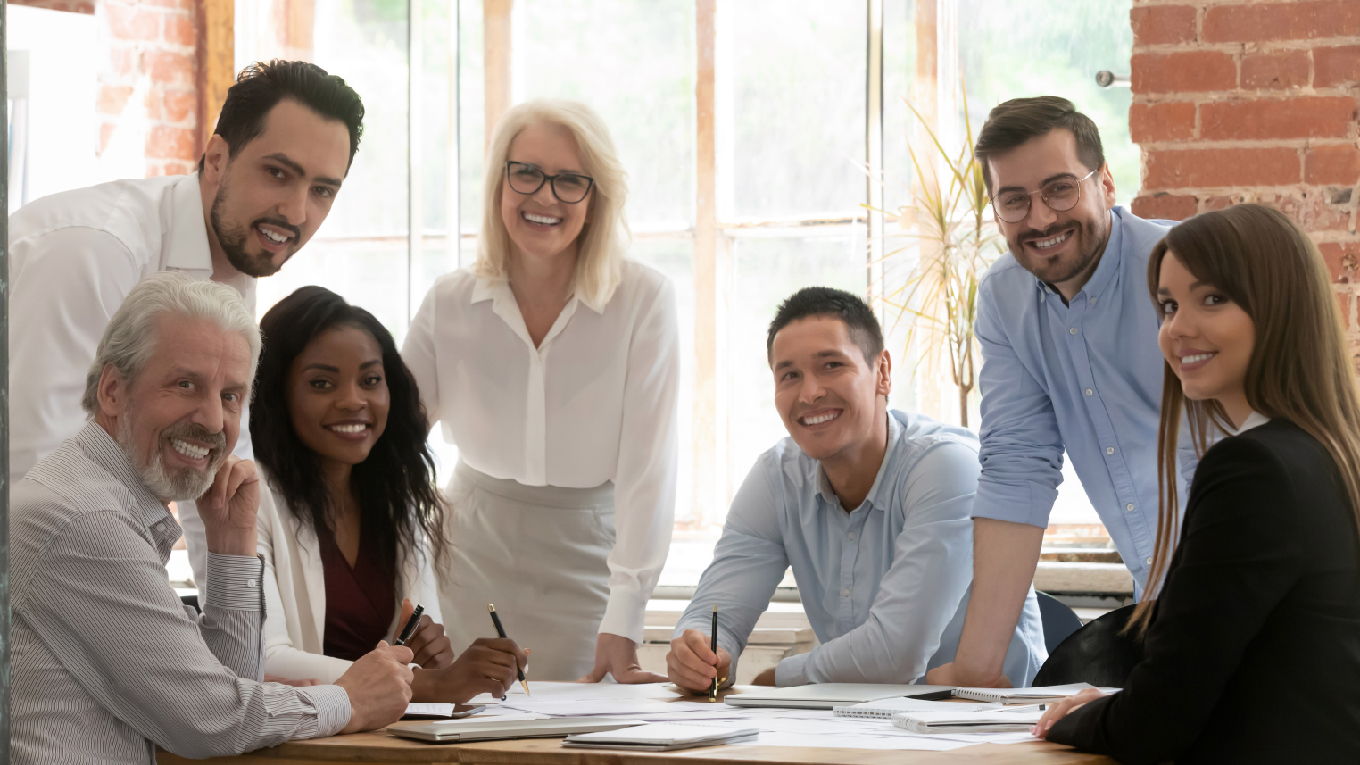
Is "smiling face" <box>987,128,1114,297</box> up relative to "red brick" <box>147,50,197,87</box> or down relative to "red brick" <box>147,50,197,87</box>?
down

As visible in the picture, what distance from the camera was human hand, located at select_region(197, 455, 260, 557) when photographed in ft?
5.75

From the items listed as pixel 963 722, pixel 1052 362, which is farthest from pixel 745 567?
pixel 963 722

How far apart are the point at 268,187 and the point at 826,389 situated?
1.12 m

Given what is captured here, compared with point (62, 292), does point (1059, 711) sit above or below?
below

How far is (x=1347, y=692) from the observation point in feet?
4.49

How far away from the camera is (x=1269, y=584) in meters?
1.36

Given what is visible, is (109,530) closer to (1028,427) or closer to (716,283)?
(1028,427)

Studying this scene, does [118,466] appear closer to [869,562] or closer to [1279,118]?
[869,562]

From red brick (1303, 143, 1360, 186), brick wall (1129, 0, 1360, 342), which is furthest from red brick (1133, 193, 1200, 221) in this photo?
red brick (1303, 143, 1360, 186)

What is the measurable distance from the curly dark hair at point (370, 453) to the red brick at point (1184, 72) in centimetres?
198

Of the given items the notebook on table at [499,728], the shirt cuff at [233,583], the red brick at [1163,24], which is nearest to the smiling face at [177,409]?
the shirt cuff at [233,583]

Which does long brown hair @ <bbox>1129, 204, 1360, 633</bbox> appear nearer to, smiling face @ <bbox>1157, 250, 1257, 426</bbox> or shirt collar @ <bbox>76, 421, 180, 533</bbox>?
smiling face @ <bbox>1157, 250, 1257, 426</bbox>

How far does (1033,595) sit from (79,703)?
179 centimetres

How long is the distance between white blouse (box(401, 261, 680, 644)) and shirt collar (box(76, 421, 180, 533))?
120cm
